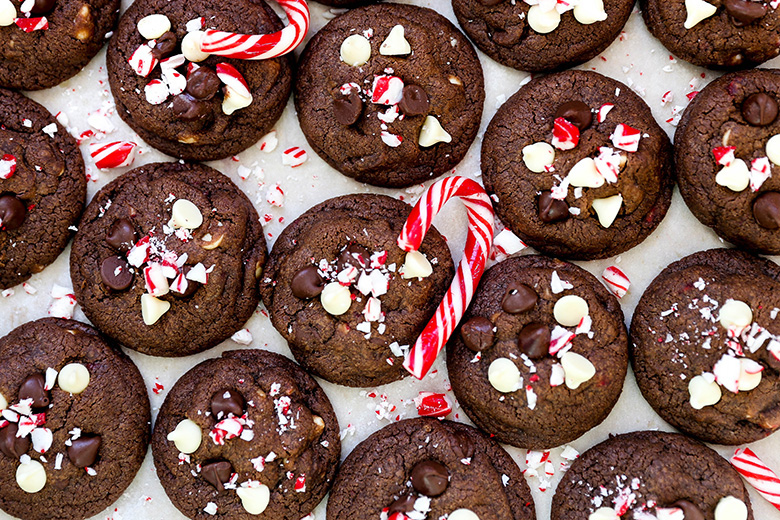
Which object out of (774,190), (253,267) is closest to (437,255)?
(253,267)

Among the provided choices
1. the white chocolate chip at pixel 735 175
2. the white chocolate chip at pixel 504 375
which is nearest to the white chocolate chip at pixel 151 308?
the white chocolate chip at pixel 504 375

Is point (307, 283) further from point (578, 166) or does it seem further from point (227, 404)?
point (578, 166)

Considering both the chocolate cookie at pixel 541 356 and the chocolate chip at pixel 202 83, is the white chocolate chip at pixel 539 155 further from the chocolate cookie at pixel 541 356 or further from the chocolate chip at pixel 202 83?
the chocolate chip at pixel 202 83

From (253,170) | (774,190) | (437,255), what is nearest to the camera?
(774,190)

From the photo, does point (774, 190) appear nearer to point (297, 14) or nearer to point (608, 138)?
point (608, 138)

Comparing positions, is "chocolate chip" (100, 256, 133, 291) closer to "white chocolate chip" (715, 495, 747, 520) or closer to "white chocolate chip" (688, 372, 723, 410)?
"white chocolate chip" (688, 372, 723, 410)

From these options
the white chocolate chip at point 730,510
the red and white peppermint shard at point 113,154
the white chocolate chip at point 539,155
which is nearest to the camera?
the white chocolate chip at point 730,510
